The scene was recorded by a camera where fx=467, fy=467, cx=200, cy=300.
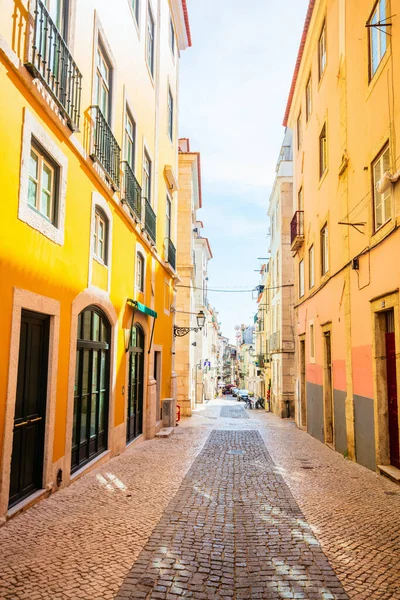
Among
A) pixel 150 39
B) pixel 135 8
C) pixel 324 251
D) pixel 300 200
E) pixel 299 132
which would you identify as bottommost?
pixel 324 251

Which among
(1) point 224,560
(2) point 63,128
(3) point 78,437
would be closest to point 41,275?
(2) point 63,128

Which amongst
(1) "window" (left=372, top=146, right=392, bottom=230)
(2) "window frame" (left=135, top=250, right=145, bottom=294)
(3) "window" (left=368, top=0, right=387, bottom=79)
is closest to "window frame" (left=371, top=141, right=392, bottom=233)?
(1) "window" (left=372, top=146, right=392, bottom=230)

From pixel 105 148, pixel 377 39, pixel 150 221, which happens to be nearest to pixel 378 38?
pixel 377 39

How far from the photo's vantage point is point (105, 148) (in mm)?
8922

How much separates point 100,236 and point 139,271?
3635 millimetres

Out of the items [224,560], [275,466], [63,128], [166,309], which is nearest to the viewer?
[224,560]

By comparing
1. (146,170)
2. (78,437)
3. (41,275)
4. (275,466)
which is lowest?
(275,466)

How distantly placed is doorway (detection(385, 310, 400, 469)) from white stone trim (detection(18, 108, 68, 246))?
5.79 m

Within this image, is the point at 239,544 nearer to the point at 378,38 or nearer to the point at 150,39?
the point at 378,38

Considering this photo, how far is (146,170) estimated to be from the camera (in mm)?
13461

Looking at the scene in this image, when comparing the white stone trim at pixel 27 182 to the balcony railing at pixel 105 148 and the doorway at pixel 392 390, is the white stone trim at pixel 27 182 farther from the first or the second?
the doorway at pixel 392 390

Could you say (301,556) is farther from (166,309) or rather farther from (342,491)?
(166,309)

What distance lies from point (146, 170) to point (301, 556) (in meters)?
11.2

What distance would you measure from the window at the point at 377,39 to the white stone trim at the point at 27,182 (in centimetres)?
591
